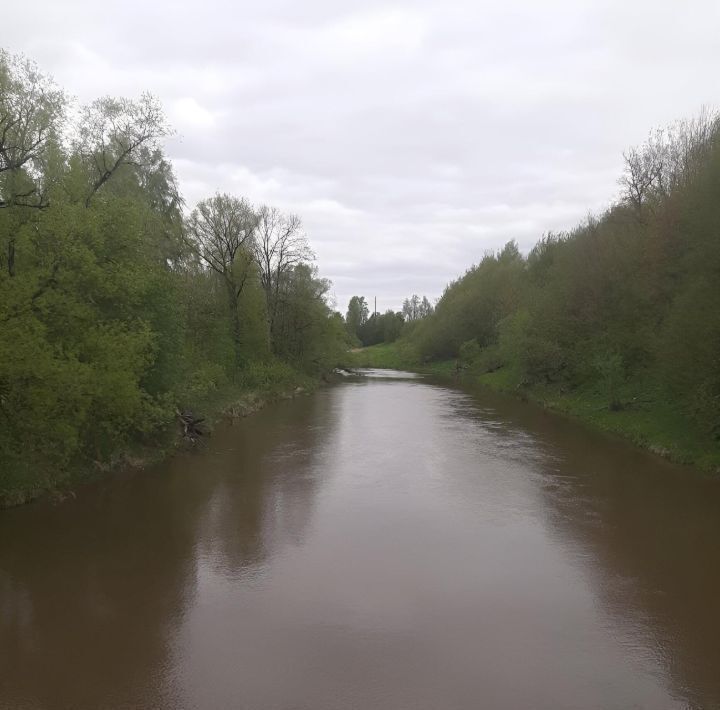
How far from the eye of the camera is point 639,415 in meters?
24.9

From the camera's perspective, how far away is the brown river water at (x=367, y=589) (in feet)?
25.4

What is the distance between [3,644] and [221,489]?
8.46 meters

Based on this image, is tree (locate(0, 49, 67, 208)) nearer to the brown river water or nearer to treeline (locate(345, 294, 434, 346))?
the brown river water

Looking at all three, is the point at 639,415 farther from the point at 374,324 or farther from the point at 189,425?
the point at 374,324

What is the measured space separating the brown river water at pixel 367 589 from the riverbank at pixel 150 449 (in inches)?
20.1

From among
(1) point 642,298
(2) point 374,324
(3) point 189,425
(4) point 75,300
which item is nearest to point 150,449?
(3) point 189,425

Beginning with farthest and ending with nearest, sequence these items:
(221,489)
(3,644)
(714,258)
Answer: (714,258)
(221,489)
(3,644)

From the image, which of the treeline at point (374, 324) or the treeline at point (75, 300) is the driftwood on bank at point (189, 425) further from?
the treeline at point (374, 324)

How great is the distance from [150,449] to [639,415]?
20.4 m

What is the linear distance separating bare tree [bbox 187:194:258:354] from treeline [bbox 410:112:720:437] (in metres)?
19.7

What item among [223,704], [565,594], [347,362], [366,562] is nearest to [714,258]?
[565,594]

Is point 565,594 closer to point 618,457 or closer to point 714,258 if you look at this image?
point 618,457

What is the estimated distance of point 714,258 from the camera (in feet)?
62.5

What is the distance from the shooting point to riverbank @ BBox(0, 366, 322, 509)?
46.7 feet
